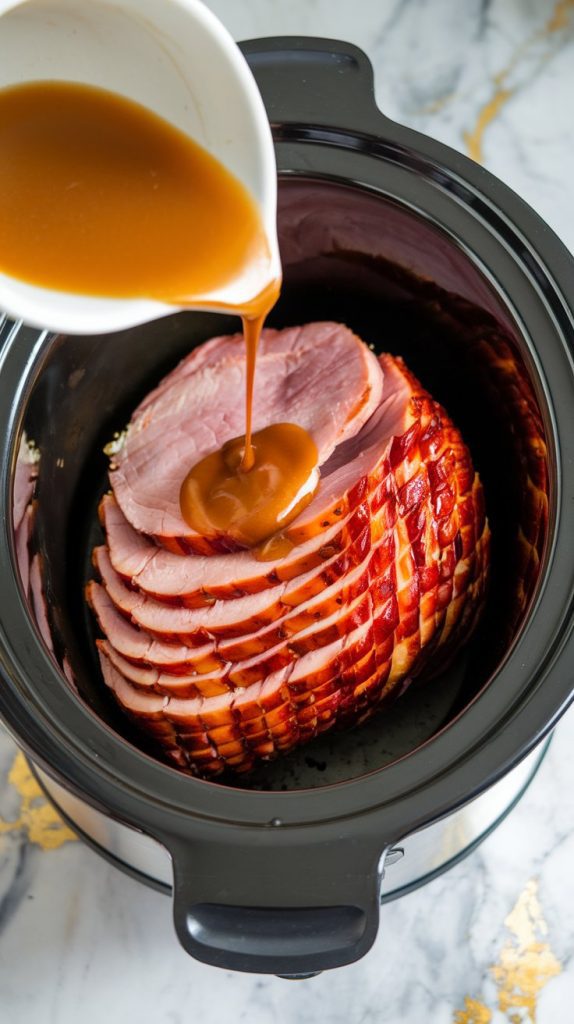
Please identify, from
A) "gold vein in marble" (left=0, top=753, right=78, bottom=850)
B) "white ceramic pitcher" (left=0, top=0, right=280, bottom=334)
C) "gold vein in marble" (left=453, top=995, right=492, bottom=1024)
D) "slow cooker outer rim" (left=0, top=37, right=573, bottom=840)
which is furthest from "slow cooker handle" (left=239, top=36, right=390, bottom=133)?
"gold vein in marble" (left=453, top=995, right=492, bottom=1024)

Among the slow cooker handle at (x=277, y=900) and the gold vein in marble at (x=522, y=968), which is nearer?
the slow cooker handle at (x=277, y=900)

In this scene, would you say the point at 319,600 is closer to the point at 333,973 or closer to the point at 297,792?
the point at 297,792

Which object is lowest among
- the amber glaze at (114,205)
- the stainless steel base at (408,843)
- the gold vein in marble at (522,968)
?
the gold vein in marble at (522,968)

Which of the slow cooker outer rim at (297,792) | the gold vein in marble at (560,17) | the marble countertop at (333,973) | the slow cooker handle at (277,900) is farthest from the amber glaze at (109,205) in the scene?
the gold vein in marble at (560,17)

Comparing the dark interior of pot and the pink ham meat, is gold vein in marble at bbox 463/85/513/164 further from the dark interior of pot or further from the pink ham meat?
the pink ham meat

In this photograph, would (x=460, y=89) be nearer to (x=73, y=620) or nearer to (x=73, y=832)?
(x=73, y=620)

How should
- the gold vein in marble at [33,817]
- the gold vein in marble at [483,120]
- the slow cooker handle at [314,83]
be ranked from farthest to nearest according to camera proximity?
the gold vein in marble at [483,120]
the gold vein in marble at [33,817]
the slow cooker handle at [314,83]

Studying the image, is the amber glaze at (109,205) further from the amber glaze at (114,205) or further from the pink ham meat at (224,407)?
the pink ham meat at (224,407)
